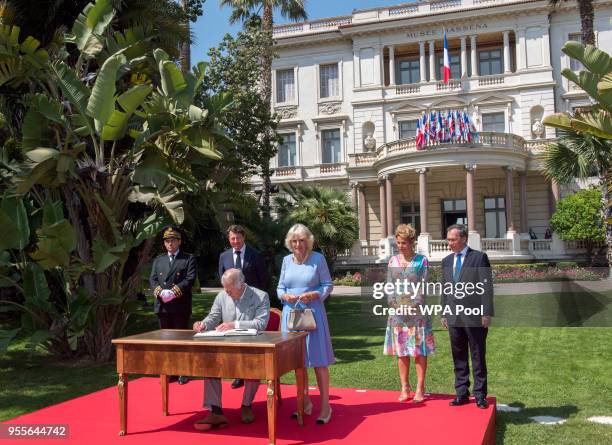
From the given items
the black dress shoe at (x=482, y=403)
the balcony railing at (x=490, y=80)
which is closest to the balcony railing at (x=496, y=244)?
the balcony railing at (x=490, y=80)

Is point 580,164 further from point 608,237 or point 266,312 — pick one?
point 266,312

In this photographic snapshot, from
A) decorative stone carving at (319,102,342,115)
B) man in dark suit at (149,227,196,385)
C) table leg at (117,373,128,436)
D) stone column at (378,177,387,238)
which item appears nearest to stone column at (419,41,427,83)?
decorative stone carving at (319,102,342,115)

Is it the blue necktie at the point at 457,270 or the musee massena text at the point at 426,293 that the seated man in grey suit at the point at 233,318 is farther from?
the blue necktie at the point at 457,270

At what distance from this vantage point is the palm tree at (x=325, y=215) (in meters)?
19.5

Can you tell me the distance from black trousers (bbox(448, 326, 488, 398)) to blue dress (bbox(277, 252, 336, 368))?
4.49ft

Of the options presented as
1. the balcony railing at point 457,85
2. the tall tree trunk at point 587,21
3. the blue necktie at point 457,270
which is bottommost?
the blue necktie at point 457,270

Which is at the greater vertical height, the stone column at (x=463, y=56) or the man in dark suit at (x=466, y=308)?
the stone column at (x=463, y=56)

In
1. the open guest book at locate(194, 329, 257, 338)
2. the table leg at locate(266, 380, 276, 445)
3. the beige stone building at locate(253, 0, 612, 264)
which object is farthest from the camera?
the beige stone building at locate(253, 0, 612, 264)

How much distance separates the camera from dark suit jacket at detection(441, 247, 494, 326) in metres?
5.96

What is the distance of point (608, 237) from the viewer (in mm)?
18141

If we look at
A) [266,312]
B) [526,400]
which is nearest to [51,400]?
[266,312]

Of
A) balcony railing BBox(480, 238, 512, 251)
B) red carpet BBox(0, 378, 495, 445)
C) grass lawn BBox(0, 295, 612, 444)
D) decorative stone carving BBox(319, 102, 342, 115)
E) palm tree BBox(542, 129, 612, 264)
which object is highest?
decorative stone carving BBox(319, 102, 342, 115)

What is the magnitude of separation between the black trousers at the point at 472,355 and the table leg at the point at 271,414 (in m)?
2.19

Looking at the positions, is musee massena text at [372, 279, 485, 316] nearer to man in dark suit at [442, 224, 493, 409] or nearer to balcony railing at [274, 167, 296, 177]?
man in dark suit at [442, 224, 493, 409]
